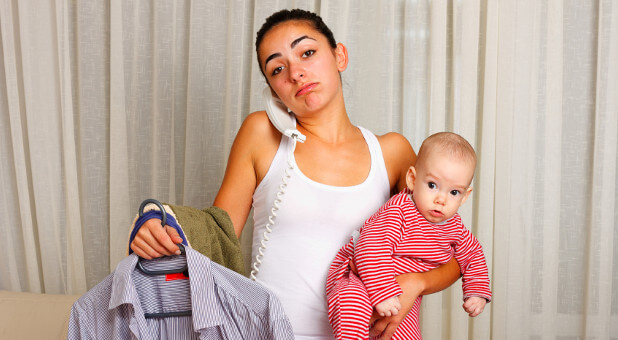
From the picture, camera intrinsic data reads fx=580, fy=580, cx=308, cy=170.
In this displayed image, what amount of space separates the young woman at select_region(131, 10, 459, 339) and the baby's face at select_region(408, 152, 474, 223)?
176 millimetres

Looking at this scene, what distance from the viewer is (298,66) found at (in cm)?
155

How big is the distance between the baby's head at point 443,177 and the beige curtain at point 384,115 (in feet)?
2.87

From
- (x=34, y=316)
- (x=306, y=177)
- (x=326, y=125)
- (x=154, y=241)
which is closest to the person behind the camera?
(x=154, y=241)

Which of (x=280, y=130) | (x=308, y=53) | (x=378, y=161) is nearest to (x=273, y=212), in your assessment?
(x=280, y=130)

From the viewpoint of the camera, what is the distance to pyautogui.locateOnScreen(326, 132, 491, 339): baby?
135 centimetres

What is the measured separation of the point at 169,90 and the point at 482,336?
161cm

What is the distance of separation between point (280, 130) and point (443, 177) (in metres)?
0.46

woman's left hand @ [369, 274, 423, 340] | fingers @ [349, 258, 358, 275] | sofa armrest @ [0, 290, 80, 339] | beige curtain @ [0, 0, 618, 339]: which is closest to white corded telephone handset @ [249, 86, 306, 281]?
fingers @ [349, 258, 358, 275]

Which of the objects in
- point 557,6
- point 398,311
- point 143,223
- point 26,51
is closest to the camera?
point 143,223

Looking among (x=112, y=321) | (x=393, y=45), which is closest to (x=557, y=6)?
(x=393, y=45)

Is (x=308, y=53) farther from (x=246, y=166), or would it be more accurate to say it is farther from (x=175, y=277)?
(x=175, y=277)

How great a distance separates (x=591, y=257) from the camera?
2.28m

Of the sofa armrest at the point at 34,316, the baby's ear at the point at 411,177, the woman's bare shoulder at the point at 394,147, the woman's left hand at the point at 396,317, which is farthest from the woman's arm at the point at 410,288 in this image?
the sofa armrest at the point at 34,316

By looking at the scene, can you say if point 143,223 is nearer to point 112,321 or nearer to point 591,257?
point 112,321
